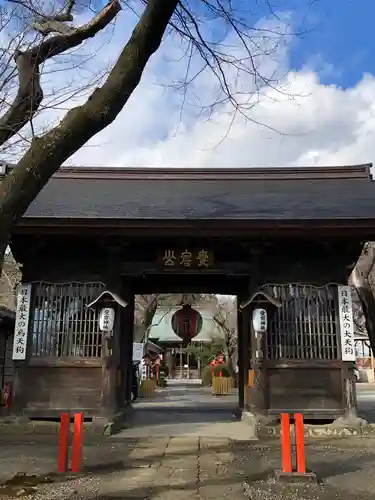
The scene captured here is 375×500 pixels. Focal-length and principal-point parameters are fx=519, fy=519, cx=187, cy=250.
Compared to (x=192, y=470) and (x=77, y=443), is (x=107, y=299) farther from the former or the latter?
(x=192, y=470)

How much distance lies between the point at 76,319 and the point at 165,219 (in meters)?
2.91

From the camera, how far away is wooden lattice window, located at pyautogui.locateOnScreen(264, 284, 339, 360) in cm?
1062

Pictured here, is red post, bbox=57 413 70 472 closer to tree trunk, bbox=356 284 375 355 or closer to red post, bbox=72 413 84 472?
red post, bbox=72 413 84 472

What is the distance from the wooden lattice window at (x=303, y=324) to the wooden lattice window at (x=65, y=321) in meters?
3.60

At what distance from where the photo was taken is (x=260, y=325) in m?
10.3

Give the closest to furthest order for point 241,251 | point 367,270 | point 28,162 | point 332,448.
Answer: point 28,162, point 332,448, point 241,251, point 367,270

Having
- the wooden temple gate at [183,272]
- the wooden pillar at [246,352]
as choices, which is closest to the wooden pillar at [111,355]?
the wooden temple gate at [183,272]

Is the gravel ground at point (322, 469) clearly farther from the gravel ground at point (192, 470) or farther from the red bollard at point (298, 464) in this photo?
the red bollard at point (298, 464)

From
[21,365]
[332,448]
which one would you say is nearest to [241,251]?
[332,448]

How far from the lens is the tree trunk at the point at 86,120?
4676 millimetres

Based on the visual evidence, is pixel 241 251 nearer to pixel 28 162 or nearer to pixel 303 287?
pixel 303 287

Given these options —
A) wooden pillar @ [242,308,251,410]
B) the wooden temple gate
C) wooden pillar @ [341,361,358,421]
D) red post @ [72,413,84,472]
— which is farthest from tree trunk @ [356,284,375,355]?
red post @ [72,413,84,472]

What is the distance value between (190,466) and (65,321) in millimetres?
4419

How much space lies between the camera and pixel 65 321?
422 inches
